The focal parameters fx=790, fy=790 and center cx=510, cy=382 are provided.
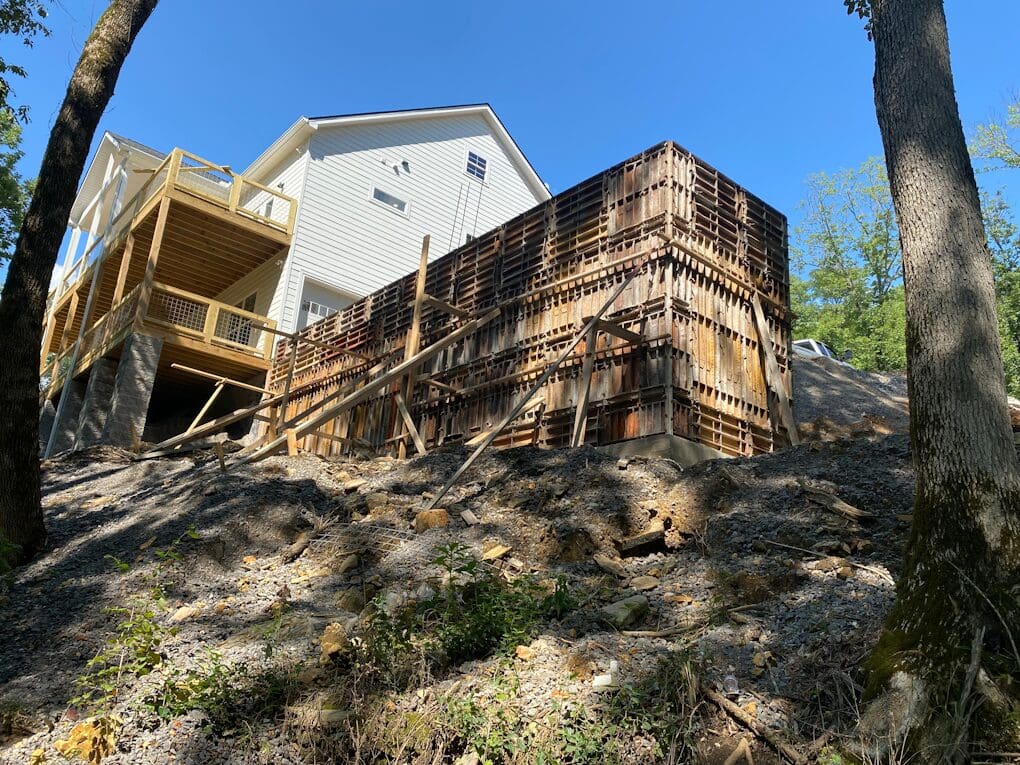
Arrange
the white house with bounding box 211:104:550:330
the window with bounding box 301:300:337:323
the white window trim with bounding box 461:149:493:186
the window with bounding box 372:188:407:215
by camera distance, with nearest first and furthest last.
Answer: the window with bounding box 301:300:337:323
the white house with bounding box 211:104:550:330
the window with bounding box 372:188:407:215
the white window trim with bounding box 461:149:493:186

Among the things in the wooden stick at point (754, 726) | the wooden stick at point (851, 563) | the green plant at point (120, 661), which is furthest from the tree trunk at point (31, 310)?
the wooden stick at point (851, 563)

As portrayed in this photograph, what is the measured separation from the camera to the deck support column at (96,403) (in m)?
16.7

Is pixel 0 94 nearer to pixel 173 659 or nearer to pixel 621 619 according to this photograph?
pixel 173 659

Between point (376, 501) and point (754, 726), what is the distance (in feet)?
17.1

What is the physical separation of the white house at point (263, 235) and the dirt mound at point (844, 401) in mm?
10527

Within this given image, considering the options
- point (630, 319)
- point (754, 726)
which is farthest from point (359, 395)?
point (754, 726)

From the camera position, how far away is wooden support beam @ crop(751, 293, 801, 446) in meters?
10.5

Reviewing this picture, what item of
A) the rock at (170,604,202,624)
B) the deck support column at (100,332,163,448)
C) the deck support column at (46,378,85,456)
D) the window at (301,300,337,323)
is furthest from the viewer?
the window at (301,300,337,323)

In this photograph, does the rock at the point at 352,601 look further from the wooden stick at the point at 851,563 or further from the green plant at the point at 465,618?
the wooden stick at the point at 851,563

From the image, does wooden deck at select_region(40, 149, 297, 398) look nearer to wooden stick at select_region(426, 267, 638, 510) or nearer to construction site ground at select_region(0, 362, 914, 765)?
construction site ground at select_region(0, 362, 914, 765)

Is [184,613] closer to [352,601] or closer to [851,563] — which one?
[352,601]

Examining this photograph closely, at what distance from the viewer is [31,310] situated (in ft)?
24.3

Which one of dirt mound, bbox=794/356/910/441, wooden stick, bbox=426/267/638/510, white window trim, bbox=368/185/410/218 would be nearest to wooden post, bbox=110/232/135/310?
white window trim, bbox=368/185/410/218

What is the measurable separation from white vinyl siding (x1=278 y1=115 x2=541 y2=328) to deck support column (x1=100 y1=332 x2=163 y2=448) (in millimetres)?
3308
